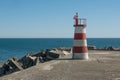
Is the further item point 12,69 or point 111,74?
point 12,69

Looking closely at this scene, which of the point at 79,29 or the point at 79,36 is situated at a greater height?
the point at 79,29

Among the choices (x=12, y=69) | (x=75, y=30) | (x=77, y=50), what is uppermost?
(x=75, y=30)

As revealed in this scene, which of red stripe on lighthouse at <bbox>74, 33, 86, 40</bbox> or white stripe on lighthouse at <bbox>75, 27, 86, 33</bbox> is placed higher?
white stripe on lighthouse at <bbox>75, 27, 86, 33</bbox>

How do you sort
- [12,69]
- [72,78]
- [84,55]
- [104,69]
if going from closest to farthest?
1. [72,78]
2. [104,69]
3. [84,55]
4. [12,69]

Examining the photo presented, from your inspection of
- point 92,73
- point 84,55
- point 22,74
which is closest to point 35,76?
point 22,74

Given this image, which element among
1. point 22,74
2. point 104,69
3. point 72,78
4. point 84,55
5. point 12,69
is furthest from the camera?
point 12,69

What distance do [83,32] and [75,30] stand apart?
38 cm

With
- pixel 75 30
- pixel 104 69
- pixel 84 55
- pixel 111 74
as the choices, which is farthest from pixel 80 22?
pixel 111 74

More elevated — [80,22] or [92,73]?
[80,22]

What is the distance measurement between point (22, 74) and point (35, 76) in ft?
1.67

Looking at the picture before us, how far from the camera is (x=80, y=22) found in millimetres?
14414

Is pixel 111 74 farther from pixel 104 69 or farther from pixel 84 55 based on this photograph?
pixel 84 55

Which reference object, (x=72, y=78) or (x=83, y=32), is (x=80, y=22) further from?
(x=72, y=78)

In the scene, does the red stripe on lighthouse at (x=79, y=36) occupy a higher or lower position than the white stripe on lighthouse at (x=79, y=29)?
lower
